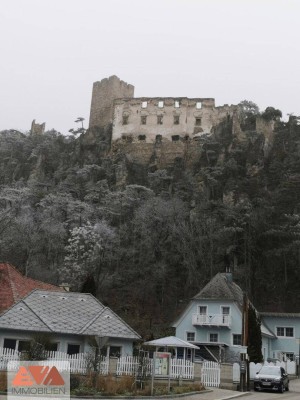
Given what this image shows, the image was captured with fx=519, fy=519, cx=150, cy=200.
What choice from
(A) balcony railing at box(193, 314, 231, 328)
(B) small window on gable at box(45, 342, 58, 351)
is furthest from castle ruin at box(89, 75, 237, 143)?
(B) small window on gable at box(45, 342, 58, 351)

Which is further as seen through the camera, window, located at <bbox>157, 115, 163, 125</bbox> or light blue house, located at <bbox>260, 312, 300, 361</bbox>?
window, located at <bbox>157, 115, 163, 125</bbox>

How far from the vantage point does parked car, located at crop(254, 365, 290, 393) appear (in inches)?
910

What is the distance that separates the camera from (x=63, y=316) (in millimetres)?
28125

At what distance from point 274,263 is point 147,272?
12544mm

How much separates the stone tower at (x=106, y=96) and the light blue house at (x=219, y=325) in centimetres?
5390

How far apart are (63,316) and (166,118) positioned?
55987 millimetres

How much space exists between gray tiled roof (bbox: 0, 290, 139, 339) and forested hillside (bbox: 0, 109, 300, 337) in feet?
30.2

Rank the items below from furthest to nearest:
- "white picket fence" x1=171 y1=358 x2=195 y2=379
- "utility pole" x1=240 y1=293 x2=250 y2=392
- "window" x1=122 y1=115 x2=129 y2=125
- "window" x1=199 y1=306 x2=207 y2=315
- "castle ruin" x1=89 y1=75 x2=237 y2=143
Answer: "window" x1=122 y1=115 x2=129 y2=125 < "castle ruin" x1=89 y1=75 x2=237 y2=143 < "window" x1=199 y1=306 x2=207 y2=315 < "white picket fence" x1=171 y1=358 x2=195 y2=379 < "utility pole" x1=240 y1=293 x2=250 y2=392

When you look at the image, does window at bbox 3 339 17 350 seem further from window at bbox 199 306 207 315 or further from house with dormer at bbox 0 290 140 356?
window at bbox 199 306 207 315

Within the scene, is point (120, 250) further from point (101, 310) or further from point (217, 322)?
point (101, 310)

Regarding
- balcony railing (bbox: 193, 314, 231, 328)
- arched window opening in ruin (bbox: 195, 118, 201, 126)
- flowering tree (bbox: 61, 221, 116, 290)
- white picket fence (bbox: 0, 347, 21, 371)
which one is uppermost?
arched window opening in ruin (bbox: 195, 118, 201, 126)

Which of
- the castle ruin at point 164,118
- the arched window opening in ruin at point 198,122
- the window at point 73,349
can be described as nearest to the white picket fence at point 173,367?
the window at point 73,349

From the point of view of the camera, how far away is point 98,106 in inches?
3553

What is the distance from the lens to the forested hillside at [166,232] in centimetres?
4925
